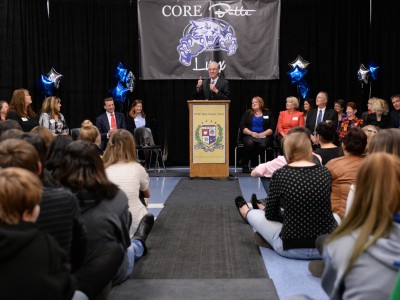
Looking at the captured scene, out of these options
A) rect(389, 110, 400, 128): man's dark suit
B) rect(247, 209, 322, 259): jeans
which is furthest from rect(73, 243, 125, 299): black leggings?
rect(389, 110, 400, 128): man's dark suit

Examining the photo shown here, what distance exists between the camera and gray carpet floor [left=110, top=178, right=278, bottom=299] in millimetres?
3080

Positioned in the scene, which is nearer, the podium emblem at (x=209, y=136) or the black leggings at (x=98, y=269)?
the black leggings at (x=98, y=269)

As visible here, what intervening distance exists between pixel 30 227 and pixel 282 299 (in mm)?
1610

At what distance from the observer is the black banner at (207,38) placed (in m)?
9.30

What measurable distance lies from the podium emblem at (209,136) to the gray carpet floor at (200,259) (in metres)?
1.84

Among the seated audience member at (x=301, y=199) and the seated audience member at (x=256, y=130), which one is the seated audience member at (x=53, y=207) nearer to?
the seated audience member at (x=301, y=199)

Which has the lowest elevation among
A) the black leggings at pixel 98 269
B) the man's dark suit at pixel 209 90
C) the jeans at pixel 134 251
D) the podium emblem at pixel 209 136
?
the jeans at pixel 134 251

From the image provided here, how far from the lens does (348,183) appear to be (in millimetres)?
3773

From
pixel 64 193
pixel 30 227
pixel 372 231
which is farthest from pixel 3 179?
pixel 372 231

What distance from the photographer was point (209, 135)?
7.58m

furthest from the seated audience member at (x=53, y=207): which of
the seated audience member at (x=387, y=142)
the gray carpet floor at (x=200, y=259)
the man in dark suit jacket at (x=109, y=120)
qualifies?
the man in dark suit jacket at (x=109, y=120)

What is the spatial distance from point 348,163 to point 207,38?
6058mm

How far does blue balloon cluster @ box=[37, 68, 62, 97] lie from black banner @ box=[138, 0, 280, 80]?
4.86 ft

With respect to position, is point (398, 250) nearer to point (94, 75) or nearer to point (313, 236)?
point (313, 236)
